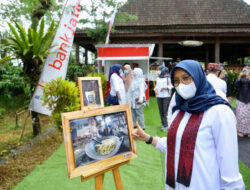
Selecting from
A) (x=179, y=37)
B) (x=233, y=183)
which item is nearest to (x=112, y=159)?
(x=233, y=183)

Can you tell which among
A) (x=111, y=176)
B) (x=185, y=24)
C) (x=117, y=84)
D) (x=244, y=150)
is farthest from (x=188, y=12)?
(x=111, y=176)

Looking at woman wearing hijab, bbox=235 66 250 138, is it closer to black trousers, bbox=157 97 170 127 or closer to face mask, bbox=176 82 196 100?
black trousers, bbox=157 97 170 127

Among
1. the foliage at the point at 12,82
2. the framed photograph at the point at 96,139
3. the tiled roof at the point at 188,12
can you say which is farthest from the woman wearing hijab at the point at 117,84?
the tiled roof at the point at 188,12

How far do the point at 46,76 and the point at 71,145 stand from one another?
3068 mm

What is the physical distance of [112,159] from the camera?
74.1 inches

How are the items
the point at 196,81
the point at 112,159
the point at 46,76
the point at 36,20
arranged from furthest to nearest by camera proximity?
the point at 36,20, the point at 46,76, the point at 112,159, the point at 196,81

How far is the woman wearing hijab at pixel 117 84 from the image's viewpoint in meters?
5.11

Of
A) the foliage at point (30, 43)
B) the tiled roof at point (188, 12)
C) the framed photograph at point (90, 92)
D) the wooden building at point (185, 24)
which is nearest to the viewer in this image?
the framed photograph at point (90, 92)

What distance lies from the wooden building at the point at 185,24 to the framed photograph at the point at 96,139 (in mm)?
11930

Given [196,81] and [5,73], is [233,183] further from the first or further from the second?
[5,73]

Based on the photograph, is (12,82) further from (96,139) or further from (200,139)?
(200,139)

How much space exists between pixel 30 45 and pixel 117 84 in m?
2.09

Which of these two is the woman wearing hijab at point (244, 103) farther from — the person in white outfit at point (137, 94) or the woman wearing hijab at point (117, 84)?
the woman wearing hijab at point (117, 84)

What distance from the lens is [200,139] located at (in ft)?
4.24
